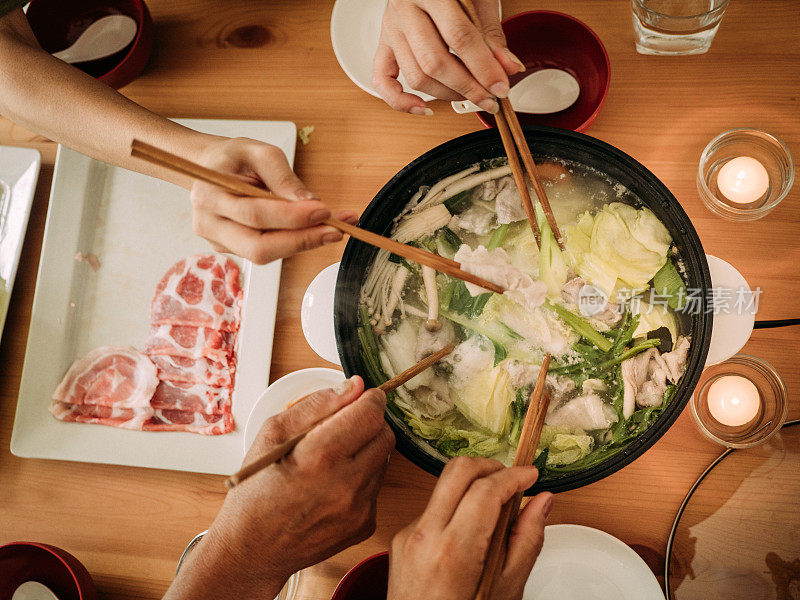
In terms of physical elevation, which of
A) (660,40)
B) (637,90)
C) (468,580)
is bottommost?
(468,580)

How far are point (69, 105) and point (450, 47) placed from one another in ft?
3.74

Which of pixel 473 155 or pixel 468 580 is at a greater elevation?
pixel 473 155

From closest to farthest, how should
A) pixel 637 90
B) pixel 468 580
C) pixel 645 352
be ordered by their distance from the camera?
pixel 468 580 < pixel 645 352 < pixel 637 90

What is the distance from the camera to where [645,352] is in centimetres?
141

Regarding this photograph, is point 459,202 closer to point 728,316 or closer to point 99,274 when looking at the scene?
point 728,316

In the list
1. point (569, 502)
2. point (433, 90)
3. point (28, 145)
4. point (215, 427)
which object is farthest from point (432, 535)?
point (28, 145)

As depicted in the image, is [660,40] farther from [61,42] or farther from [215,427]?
[61,42]

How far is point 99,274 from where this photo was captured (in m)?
1.92

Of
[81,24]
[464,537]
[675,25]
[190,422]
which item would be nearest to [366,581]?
[464,537]

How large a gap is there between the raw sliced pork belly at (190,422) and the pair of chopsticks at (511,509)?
951 millimetres

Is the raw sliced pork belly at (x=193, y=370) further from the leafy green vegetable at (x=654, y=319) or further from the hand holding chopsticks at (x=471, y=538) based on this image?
the leafy green vegetable at (x=654, y=319)

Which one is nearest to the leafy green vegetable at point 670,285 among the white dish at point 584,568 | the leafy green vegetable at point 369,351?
the white dish at point 584,568

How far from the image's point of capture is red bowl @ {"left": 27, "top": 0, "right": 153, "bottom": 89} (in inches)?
73.7

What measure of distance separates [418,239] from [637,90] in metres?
0.84
